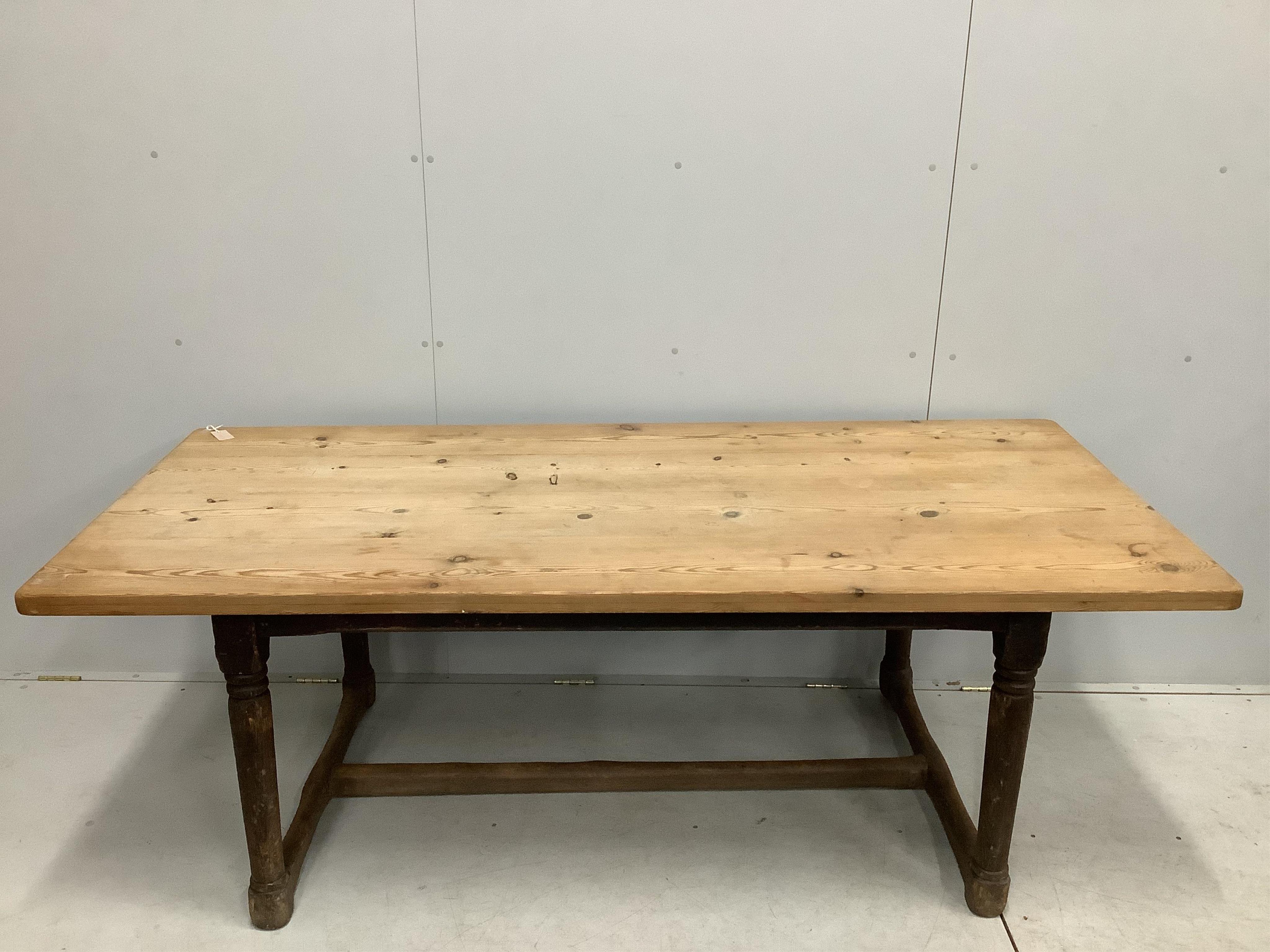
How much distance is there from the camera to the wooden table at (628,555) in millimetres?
1468

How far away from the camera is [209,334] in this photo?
224 cm

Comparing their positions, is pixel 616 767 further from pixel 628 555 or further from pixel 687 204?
pixel 687 204

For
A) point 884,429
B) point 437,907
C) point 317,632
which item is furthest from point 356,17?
point 437,907

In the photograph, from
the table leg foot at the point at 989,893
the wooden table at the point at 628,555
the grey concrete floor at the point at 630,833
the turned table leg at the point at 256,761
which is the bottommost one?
the grey concrete floor at the point at 630,833

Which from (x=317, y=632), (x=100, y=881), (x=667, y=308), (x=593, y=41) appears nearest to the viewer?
(x=317, y=632)

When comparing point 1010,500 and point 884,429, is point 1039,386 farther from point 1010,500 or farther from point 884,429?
point 1010,500

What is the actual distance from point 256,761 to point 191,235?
115 centimetres

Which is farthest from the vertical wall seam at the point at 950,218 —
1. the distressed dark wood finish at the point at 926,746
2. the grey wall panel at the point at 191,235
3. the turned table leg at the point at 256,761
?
the turned table leg at the point at 256,761

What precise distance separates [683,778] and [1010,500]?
0.88m

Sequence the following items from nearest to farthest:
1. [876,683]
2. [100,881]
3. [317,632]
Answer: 1. [317,632]
2. [100,881]
3. [876,683]

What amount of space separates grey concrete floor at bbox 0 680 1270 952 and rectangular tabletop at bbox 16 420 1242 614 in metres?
0.68

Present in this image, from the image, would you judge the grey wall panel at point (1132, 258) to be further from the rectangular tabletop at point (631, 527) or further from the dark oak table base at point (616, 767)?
the dark oak table base at point (616, 767)

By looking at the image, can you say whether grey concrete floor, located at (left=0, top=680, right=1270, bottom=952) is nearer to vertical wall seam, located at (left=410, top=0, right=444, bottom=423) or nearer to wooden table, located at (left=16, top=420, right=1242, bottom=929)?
wooden table, located at (left=16, top=420, right=1242, bottom=929)

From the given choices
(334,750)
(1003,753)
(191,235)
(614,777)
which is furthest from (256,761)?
(1003,753)
